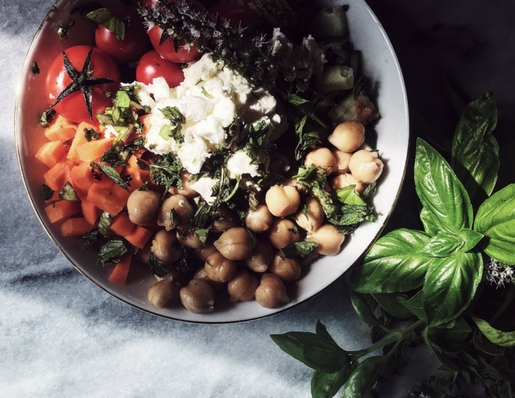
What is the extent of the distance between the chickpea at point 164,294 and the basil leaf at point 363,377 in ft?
1.50

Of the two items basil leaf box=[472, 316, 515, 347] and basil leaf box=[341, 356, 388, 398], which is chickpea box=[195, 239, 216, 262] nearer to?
basil leaf box=[341, 356, 388, 398]

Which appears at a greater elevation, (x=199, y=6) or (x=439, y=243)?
(x=199, y=6)

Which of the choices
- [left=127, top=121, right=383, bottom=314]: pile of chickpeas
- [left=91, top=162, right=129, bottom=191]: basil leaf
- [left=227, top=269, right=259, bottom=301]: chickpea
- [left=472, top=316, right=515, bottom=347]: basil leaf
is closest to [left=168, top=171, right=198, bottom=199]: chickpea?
[left=127, top=121, right=383, bottom=314]: pile of chickpeas


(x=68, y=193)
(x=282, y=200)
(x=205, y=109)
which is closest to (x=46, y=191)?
(x=68, y=193)

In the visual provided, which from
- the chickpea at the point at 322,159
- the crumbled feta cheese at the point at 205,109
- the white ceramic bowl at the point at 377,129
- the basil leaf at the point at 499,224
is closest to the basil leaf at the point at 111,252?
the white ceramic bowl at the point at 377,129

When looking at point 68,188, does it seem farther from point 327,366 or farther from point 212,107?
point 327,366

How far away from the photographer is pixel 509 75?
1.29 metres

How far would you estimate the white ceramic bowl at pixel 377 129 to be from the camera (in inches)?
42.9

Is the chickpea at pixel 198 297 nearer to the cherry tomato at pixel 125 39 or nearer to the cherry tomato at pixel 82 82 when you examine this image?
the cherry tomato at pixel 82 82

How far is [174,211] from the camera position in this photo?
1134 mm

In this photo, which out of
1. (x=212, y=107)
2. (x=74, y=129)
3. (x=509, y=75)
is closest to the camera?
(x=212, y=107)

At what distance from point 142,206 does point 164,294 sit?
21cm

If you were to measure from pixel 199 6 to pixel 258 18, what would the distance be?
13cm

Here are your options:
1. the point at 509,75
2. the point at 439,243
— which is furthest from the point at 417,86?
the point at 439,243
